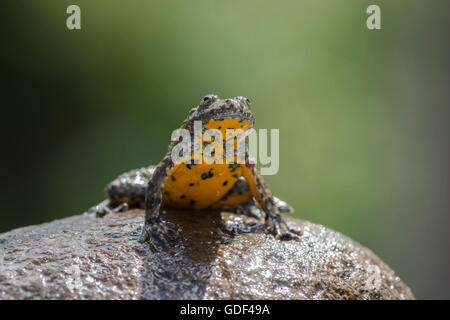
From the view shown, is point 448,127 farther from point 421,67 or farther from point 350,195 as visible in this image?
point 350,195

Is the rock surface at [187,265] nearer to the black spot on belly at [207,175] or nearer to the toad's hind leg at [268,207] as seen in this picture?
the toad's hind leg at [268,207]

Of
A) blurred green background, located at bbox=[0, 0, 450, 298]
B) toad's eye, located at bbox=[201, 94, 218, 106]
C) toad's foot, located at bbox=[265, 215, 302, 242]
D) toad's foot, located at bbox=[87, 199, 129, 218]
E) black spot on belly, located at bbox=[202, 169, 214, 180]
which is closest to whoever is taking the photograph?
toad's eye, located at bbox=[201, 94, 218, 106]

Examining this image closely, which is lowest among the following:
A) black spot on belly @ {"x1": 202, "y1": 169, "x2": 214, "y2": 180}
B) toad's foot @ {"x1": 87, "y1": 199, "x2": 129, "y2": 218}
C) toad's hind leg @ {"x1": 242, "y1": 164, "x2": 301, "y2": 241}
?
toad's foot @ {"x1": 87, "y1": 199, "x2": 129, "y2": 218}

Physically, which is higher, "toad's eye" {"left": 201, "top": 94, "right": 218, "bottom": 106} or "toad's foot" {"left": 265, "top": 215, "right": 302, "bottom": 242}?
"toad's eye" {"left": 201, "top": 94, "right": 218, "bottom": 106}

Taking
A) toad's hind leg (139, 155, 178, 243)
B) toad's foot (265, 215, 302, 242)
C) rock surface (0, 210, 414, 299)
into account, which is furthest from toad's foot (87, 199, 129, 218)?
toad's foot (265, 215, 302, 242)

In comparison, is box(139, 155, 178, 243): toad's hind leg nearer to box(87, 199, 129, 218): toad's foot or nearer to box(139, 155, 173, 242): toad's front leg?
box(139, 155, 173, 242): toad's front leg

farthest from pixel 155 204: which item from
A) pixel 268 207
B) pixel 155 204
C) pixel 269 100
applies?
pixel 269 100
